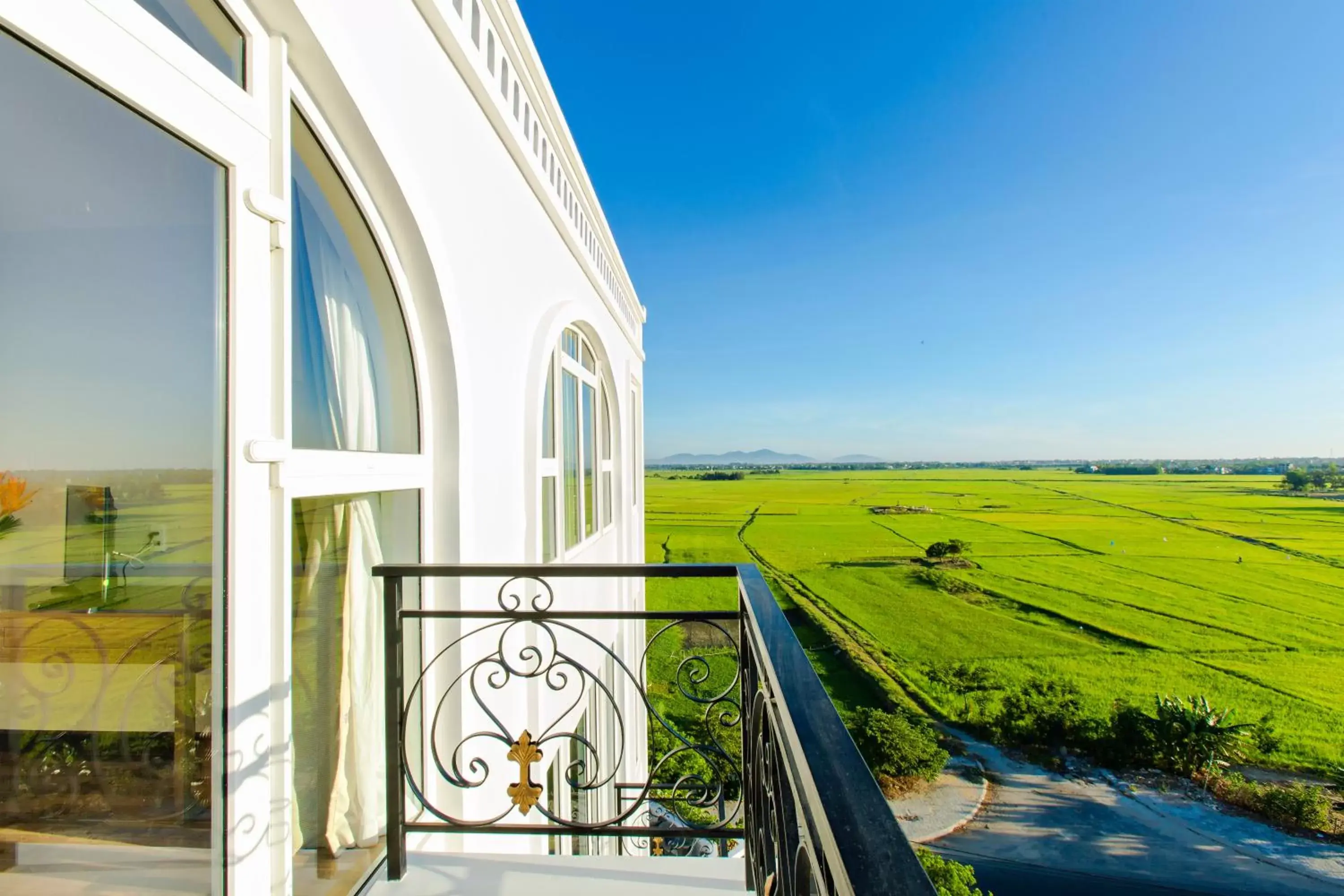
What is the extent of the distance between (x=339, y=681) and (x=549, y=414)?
196 centimetres

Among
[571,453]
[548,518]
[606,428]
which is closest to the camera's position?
A: [548,518]

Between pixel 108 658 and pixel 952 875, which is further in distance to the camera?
pixel 952 875

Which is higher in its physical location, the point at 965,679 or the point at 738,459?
the point at 738,459

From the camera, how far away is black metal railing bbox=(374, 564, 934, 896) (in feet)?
1.56

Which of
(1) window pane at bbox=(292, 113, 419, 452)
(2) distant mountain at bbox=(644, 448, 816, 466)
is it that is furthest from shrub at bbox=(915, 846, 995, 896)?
(2) distant mountain at bbox=(644, 448, 816, 466)

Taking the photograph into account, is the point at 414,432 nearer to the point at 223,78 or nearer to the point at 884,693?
the point at 223,78

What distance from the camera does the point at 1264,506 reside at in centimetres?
5012

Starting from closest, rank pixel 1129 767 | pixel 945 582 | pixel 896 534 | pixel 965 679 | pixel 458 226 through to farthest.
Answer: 1. pixel 458 226
2. pixel 1129 767
3. pixel 965 679
4. pixel 945 582
5. pixel 896 534

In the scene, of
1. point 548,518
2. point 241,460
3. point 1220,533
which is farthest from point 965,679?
point 241,460

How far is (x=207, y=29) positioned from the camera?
100cm

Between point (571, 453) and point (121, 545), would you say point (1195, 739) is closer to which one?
point (571, 453)

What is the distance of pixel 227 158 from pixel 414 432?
88 centimetres

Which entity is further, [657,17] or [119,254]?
[657,17]

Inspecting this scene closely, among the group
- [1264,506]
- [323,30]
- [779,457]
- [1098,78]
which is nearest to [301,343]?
[323,30]
